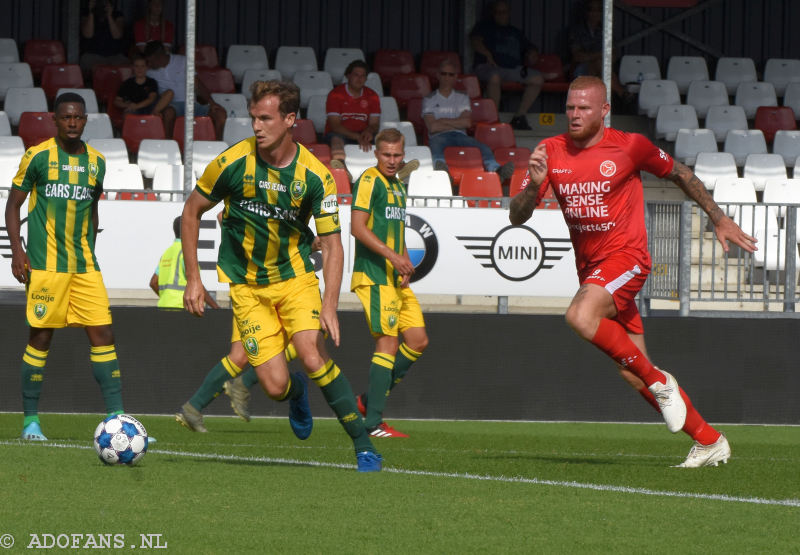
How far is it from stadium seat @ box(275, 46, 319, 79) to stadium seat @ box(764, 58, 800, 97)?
257 inches

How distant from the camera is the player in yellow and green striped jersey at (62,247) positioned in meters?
8.33

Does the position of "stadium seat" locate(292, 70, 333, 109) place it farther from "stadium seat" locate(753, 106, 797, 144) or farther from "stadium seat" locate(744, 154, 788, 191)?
"stadium seat" locate(753, 106, 797, 144)

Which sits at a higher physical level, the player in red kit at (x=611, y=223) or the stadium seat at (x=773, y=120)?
the stadium seat at (x=773, y=120)

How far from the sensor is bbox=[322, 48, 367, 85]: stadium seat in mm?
18281

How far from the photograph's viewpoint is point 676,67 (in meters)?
19.3

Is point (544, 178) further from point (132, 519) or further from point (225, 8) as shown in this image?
point (225, 8)

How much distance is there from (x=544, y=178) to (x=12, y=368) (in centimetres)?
580

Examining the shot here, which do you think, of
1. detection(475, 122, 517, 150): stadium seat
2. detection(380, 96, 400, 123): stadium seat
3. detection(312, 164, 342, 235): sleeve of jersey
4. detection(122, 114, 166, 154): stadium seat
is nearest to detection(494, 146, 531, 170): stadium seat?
detection(475, 122, 517, 150): stadium seat

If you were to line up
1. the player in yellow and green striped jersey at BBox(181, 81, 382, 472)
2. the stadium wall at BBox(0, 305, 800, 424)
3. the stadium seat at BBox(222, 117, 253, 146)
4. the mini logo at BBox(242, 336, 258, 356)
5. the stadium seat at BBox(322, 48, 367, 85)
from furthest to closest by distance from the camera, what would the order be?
the stadium seat at BBox(322, 48, 367, 85) < the stadium seat at BBox(222, 117, 253, 146) < the stadium wall at BBox(0, 305, 800, 424) < the mini logo at BBox(242, 336, 258, 356) < the player in yellow and green striped jersey at BBox(181, 81, 382, 472)

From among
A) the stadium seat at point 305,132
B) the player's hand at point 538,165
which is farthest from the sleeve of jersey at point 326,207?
the stadium seat at point 305,132

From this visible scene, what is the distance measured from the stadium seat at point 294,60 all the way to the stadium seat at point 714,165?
→ 17.1 feet

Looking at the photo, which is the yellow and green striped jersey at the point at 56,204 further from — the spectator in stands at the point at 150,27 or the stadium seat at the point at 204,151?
the spectator in stands at the point at 150,27

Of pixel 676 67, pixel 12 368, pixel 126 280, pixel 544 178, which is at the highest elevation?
pixel 676 67

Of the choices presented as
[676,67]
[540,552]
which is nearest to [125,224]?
[540,552]
